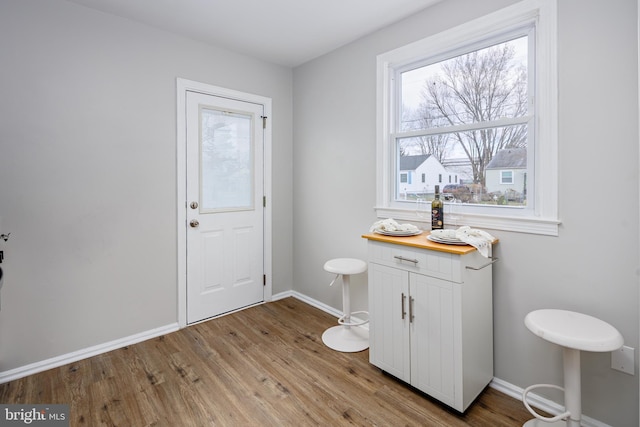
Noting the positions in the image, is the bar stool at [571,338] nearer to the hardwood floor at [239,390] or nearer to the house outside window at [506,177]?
the hardwood floor at [239,390]

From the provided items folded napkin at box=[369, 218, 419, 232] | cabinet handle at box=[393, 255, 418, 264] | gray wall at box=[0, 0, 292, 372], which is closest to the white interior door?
gray wall at box=[0, 0, 292, 372]

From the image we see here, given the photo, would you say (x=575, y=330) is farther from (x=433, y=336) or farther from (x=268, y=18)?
(x=268, y=18)

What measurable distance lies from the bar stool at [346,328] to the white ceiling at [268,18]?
1957 millimetres

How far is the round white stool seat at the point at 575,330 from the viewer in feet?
4.43

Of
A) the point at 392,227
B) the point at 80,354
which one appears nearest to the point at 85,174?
the point at 80,354

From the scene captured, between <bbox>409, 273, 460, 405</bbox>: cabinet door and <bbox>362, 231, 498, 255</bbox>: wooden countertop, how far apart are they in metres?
0.19

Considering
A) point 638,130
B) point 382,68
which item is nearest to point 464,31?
point 382,68

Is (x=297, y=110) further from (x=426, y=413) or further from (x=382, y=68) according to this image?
(x=426, y=413)

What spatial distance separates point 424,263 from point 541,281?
2.20ft

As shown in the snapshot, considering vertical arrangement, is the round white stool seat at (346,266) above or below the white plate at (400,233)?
below

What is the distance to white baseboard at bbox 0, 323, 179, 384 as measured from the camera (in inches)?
83.4

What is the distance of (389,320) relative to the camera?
2.09 m

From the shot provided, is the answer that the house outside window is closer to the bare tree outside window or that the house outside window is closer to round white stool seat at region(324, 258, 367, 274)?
the bare tree outside window

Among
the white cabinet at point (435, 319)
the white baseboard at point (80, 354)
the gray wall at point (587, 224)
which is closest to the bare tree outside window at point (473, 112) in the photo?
the gray wall at point (587, 224)
